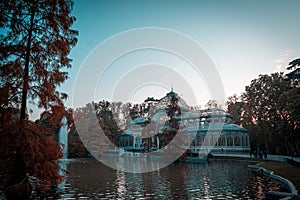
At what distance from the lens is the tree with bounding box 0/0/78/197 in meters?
8.72

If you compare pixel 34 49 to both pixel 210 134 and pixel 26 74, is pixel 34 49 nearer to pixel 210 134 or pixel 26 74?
pixel 26 74

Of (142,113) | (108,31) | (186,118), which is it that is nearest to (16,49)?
(108,31)

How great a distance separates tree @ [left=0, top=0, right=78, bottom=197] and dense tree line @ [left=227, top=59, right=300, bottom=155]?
2024cm

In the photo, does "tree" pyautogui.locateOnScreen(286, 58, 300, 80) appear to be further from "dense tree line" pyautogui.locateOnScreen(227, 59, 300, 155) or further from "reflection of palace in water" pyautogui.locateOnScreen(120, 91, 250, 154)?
"reflection of palace in water" pyautogui.locateOnScreen(120, 91, 250, 154)

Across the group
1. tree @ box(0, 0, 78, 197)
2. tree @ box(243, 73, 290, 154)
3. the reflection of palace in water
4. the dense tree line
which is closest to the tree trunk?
tree @ box(0, 0, 78, 197)

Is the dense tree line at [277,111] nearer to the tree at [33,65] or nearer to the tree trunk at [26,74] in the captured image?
the tree at [33,65]

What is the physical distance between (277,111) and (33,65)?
29.2 m

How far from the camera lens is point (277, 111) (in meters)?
30.5

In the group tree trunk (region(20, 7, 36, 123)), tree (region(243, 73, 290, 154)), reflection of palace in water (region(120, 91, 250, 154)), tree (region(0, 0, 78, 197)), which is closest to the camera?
tree (region(0, 0, 78, 197))

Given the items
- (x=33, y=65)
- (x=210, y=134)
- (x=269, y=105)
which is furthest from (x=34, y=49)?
(x=210, y=134)

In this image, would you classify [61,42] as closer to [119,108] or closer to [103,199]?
[103,199]

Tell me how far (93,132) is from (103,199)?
31567mm

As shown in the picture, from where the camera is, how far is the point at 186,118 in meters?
46.9

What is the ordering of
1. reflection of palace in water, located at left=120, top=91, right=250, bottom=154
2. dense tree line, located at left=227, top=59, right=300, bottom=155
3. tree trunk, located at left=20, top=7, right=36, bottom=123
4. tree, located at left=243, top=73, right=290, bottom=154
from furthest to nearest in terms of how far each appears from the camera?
reflection of palace in water, located at left=120, top=91, right=250, bottom=154, tree, located at left=243, top=73, right=290, bottom=154, dense tree line, located at left=227, top=59, right=300, bottom=155, tree trunk, located at left=20, top=7, right=36, bottom=123
